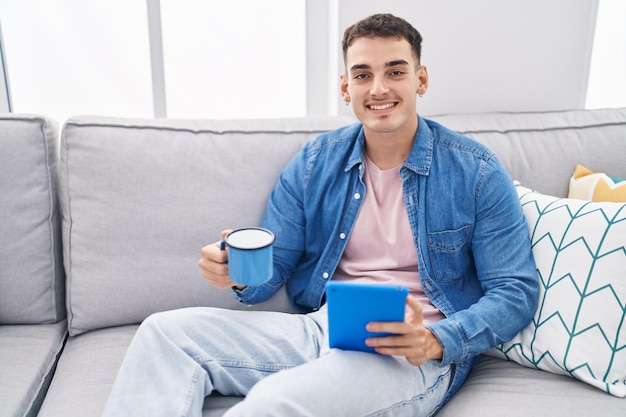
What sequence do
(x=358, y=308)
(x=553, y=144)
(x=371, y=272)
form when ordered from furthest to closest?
(x=553, y=144) → (x=371, y=272) → (x=358, y=308)

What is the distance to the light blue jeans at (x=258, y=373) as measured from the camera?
38.3 inches

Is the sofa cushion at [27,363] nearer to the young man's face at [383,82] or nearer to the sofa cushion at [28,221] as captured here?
the sofa cushion at [28,221]

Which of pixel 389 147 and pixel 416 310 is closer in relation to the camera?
pixel 416 310

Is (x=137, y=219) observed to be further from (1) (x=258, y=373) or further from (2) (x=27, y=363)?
(1) (x=258, y=373)

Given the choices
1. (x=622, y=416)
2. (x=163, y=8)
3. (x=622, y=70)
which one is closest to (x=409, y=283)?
(x=622, y=416)

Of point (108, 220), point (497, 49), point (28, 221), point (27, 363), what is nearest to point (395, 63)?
point (497, 49)

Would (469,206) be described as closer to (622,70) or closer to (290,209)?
(290,209)

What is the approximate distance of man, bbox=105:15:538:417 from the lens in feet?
3.36

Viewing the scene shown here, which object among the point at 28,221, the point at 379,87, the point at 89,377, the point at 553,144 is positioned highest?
the point at 379,87

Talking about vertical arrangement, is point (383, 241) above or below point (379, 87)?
below

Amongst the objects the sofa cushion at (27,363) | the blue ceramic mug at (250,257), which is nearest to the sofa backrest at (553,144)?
the blue ceramic mug at (250,257)

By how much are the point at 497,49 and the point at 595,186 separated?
0.61 m

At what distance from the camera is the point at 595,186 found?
1.43 m

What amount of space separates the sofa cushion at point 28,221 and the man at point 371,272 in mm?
462
